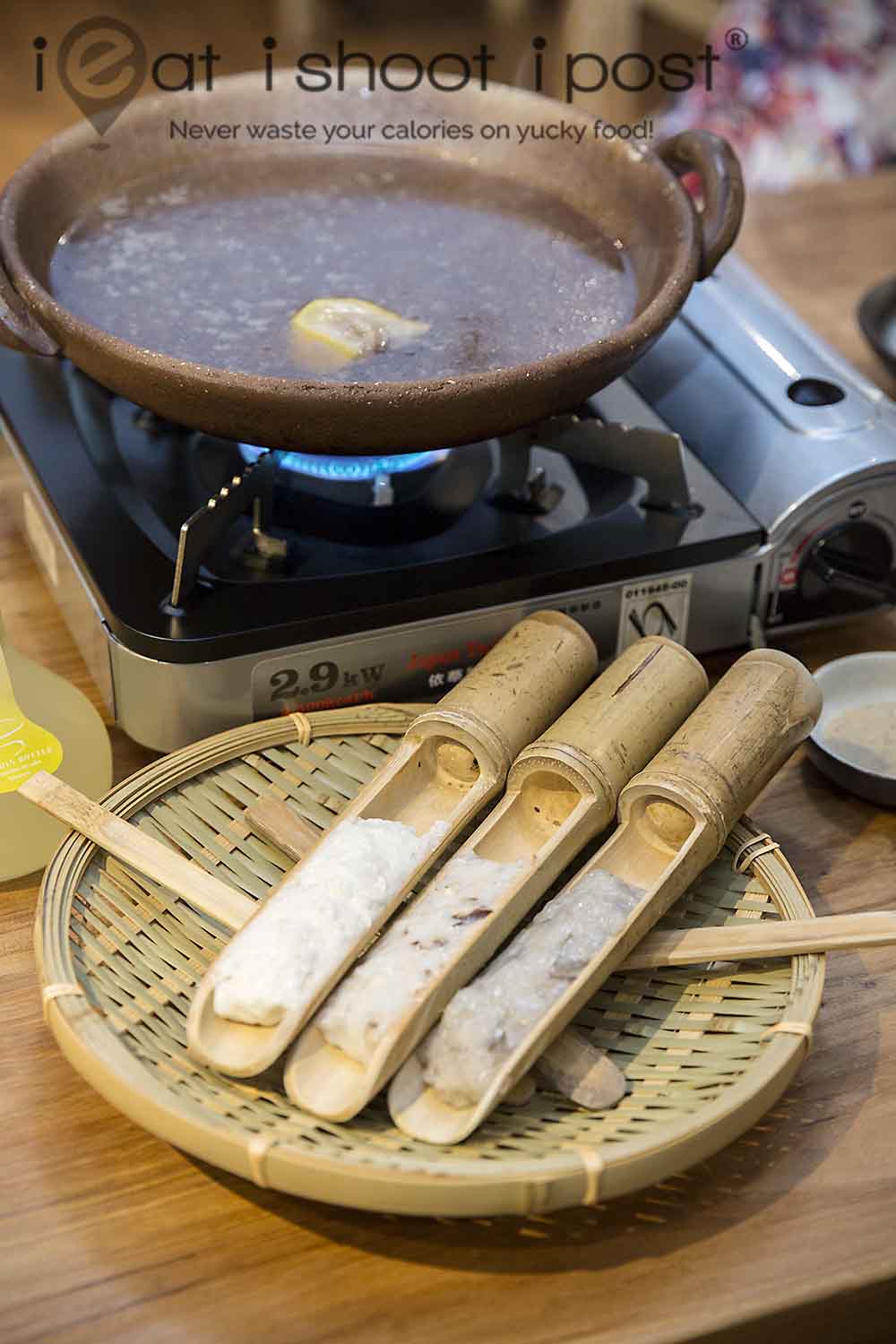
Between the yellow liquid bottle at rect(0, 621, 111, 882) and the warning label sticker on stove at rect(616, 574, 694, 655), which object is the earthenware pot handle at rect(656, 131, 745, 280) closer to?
the warning label sticker on stove at rect(616, 574, 694, 655)

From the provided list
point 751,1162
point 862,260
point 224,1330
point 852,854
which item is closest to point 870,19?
point 862,260

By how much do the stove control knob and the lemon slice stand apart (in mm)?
401

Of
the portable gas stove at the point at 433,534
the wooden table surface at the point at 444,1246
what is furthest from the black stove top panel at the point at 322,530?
the wooden table surface at the point at 444,1246

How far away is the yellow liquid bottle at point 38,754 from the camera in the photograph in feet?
3.66

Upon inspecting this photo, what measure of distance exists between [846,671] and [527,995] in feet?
1.71

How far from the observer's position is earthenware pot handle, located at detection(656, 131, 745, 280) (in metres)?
1.29

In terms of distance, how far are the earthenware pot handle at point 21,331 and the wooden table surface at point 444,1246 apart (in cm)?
48

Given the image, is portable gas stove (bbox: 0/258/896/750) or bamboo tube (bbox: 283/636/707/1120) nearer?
bamboo tube (bbox: 283/636/707/1120)

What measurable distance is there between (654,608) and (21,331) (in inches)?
22.1

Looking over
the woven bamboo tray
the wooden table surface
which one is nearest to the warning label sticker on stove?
the woven bamboo tray

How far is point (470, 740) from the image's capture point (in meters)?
1.07

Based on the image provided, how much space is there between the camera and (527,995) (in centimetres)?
90

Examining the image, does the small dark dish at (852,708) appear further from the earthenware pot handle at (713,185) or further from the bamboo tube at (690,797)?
the earthenware pot handle at (713,185)

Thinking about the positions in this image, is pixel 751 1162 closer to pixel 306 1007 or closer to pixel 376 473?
pixel 306 1007
